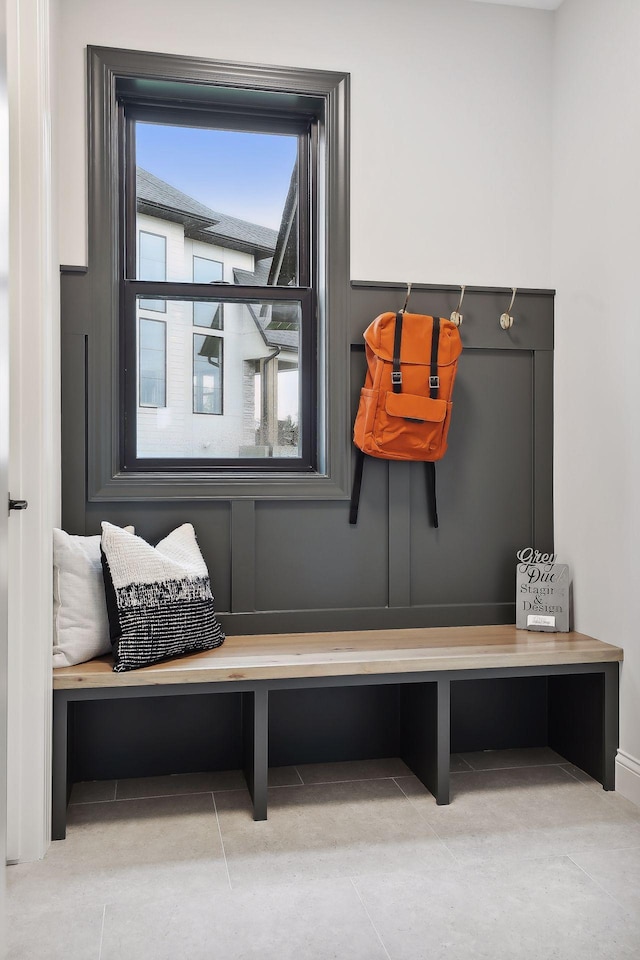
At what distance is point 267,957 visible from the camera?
1689mm

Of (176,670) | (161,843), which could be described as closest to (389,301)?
(176,670)

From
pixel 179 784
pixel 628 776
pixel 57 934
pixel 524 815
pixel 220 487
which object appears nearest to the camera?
pixel 57 934

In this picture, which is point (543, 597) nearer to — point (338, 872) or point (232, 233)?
point (338, 872)

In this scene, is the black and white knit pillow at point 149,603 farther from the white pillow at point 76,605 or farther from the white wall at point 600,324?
the white wall at point 600,324

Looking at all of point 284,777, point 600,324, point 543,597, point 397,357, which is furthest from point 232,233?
point 284,777

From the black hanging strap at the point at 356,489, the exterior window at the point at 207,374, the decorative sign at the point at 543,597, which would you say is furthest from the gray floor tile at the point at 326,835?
the exterior window at the point at 207,374

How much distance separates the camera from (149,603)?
91.5 inches

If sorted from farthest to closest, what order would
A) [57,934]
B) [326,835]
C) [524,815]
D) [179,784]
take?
[179,784]
[524,815]
[326,835]
[57,934]

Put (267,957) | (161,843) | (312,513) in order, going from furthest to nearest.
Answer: (312,513) → (161,843) → (267,957)

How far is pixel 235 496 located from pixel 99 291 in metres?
0.81

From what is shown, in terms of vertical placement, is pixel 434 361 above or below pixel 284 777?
above

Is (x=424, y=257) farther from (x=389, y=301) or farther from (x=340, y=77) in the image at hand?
(x=340, y=77)

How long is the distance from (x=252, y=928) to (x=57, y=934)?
43 centimetres

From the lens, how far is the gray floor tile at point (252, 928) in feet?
5.60
